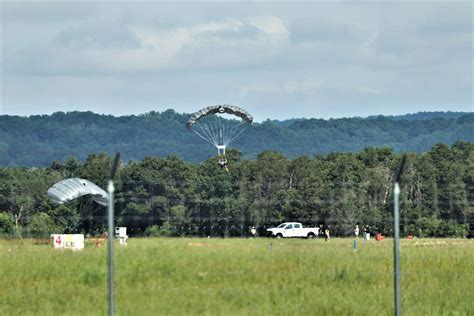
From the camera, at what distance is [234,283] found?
37656 millimetres

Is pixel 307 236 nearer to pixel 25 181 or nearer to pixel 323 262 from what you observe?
pixel 323 262

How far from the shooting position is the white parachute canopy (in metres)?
69.6

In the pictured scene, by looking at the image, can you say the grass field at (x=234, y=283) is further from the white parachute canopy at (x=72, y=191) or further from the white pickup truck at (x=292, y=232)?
the white pickup truck at (x=292, y=232)

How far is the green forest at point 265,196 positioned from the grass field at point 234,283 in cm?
4347

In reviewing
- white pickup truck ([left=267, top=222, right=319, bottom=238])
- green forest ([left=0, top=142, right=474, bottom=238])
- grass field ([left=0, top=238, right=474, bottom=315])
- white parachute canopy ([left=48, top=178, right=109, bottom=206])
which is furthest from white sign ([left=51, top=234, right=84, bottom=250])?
white pickup truck ([left=267, top=222, right=319, bottom=238])

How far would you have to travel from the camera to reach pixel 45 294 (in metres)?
35.6

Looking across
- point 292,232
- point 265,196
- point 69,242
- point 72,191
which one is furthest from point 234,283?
point 265,196

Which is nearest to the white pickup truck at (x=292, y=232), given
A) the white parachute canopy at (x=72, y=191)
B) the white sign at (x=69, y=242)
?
the white parachute canopy at (x=72, y=191)

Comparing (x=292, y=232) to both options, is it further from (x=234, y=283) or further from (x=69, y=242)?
(x=234, y=283)

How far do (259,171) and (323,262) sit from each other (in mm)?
102456

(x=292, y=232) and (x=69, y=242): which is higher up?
(x=292, y=232)

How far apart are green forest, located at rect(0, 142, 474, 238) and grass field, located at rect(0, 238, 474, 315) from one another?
143ft

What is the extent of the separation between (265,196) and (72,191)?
63.9 m

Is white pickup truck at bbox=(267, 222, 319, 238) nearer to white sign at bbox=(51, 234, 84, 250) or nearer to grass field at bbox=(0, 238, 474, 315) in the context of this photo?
white sign at bbox=(51, 234, 84, 250)
